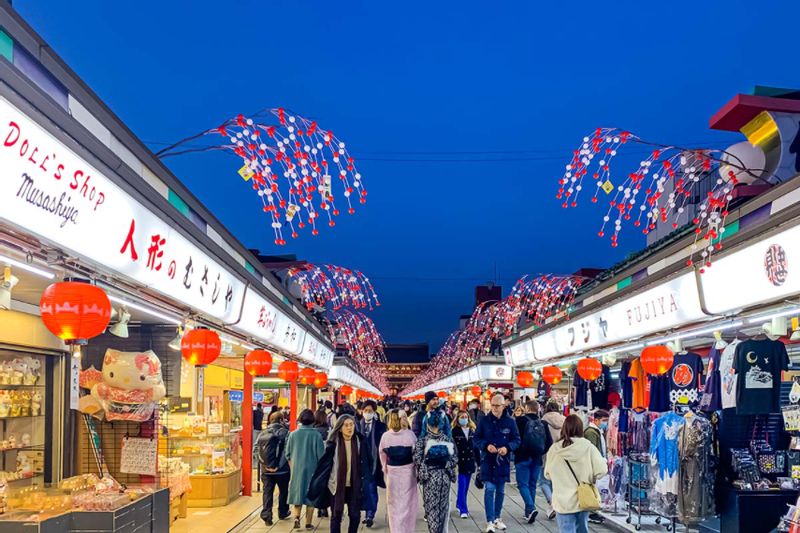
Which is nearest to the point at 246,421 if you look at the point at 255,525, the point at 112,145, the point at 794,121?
the point at 255,525

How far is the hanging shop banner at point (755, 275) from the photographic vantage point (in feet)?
20.9

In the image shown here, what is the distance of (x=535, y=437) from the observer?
43.0ft

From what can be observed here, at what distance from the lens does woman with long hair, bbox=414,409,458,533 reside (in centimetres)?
988

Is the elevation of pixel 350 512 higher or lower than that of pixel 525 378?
lower

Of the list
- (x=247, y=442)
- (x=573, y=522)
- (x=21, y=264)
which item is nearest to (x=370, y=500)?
(x=573, y=522)

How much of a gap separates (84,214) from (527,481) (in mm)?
9502

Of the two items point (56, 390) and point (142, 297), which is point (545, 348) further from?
point (142, 297)

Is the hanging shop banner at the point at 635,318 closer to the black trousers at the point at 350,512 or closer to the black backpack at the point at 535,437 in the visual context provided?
the black backpack at the point at 535,437

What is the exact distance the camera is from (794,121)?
9742mm

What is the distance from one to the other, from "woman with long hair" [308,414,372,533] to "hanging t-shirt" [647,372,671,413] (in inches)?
187

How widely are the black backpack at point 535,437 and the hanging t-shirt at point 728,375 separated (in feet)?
14.0

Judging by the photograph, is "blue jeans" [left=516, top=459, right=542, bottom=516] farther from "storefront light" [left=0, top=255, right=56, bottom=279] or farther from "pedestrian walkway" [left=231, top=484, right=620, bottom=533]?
"storefront light" [left=0, top=255, right=56, bottom=279]

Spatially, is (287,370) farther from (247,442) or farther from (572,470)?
(572,470)

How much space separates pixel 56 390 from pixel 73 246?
6.27 m
